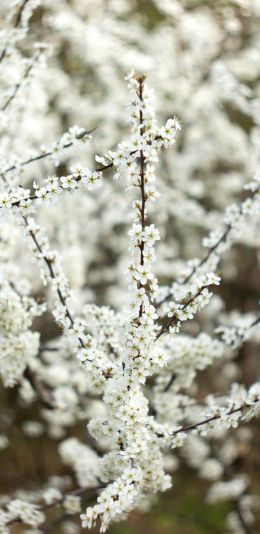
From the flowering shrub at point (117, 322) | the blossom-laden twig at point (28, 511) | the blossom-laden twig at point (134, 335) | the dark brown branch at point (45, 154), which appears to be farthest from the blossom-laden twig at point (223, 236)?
the blossom-laden twig at point (28, 511)

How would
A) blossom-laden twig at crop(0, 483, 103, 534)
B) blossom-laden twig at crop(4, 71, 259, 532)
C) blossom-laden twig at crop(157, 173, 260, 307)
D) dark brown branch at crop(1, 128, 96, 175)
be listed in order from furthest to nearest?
blossom-laden twig at crop(157, 173, 260, 307) → blossom-laden twig at crop(0, 483, 103, 534) → dark brown branch at crop(1, 128, 96, 175) → blossom-laden twig at crop(4, 71, 259, 532)

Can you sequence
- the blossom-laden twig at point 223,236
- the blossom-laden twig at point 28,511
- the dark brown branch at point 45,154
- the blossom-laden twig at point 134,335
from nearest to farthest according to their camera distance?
the blossom-laden twig at point 134,335 → the dark brown branch at point 45,154 → the blossom-laden twig at point 28,511 → the blossom-laden twig at point 223,236

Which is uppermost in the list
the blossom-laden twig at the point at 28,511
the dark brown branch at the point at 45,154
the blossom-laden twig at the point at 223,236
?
the dark brown branch at the point at 45,154

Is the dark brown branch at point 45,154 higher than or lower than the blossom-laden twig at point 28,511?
higher

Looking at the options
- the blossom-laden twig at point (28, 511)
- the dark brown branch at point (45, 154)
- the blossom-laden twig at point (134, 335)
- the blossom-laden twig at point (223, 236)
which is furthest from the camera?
the blossom-laden twig at point (223, 236)

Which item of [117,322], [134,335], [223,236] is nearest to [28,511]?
[117,322]

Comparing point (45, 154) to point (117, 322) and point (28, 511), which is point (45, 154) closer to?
point (117, 322)

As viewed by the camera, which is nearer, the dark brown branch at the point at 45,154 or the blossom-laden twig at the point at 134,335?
the blossom-laden twig at the point at 134,335

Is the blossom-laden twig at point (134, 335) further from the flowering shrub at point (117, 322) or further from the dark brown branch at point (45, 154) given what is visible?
the dark brown branch at point (45, 154)

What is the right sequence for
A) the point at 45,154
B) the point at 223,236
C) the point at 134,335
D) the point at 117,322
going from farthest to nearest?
1. the point at 223,236
2. the point at 117,322
3. the point at 45,154
4. the point at 134,335

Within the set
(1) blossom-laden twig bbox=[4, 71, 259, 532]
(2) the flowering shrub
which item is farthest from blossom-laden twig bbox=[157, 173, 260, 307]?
(1) blossom-laden twig bbox=[4, 71, 259, 532]

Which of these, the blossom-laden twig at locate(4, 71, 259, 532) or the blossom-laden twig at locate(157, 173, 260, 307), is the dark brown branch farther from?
the blossom-laden twig at locate(157, 173, 260, 307)
